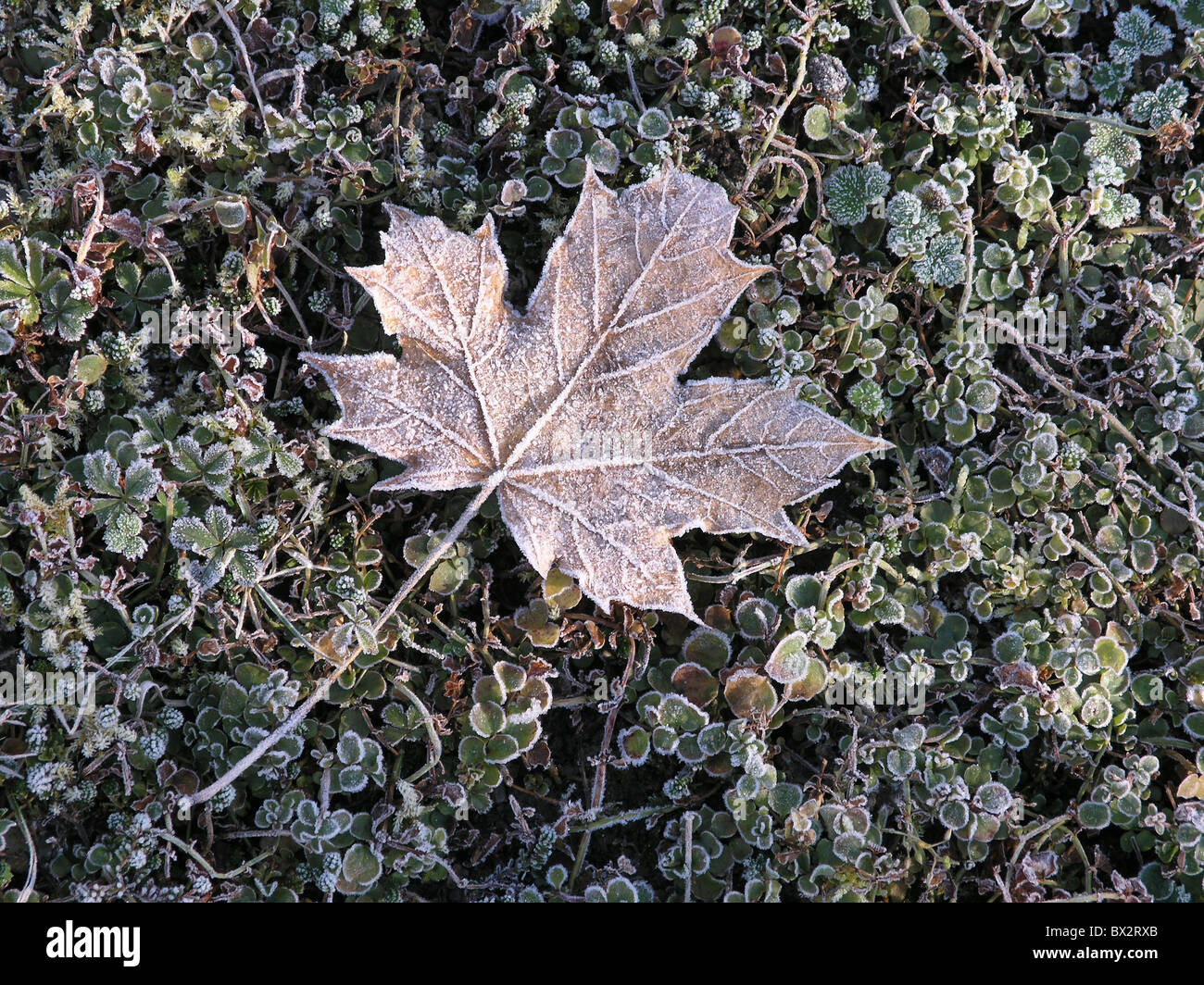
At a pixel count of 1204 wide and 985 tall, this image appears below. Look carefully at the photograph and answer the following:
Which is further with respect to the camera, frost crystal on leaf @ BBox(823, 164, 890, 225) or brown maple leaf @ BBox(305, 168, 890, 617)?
frost crystal on leaf @ BBox(823, 164, 890, 225)

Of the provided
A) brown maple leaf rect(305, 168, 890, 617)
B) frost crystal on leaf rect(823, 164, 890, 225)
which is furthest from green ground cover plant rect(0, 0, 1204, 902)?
brown maple leaf rect(305, 168, 890, 617)

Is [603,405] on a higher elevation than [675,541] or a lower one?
higher

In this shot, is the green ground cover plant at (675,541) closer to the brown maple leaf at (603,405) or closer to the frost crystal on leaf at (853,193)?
the frost crystal on leaf at (853,193)

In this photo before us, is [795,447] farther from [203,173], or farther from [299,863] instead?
[203,173]

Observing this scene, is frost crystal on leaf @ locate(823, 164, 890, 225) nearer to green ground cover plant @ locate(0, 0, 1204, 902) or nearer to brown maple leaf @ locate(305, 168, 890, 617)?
green ground cover plant @ locate(0, 0, 1204, 902)

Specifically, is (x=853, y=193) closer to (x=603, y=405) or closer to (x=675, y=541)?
(x=603, y=405)

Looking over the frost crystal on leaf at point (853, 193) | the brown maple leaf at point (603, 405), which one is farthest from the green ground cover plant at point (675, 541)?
the brown maple leaf at point (603, 405)

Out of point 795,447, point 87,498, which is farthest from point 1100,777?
point 87,498

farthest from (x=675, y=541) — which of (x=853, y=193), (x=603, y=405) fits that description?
(x=853, y=193)
